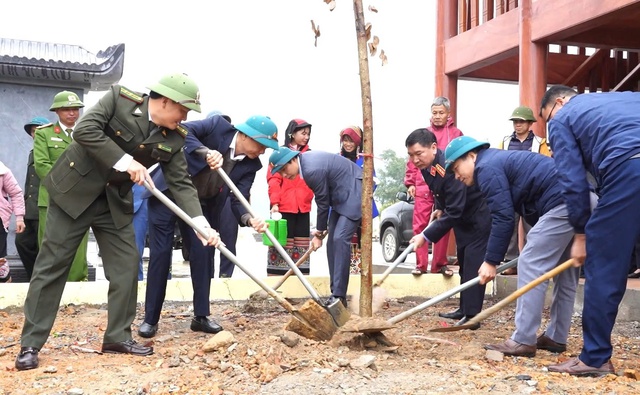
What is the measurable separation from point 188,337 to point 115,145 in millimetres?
1660

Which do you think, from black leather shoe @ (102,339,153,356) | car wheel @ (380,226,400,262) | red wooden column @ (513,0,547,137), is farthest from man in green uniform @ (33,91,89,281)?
car wheel @ (380,226,400,262)

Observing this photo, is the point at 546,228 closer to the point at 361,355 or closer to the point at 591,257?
the point at 591,257

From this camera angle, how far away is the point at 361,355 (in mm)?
4125

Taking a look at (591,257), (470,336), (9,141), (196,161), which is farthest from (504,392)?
(9,141)

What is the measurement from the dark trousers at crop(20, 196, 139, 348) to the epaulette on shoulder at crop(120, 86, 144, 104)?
622 mm

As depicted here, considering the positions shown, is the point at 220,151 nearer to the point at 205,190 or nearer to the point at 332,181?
the point at 205,190

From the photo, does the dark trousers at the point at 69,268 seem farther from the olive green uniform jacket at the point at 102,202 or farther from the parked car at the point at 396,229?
the parked car at the point at 396,229

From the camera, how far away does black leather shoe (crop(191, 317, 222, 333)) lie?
205 inches

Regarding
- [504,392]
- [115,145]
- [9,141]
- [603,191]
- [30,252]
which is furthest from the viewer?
[9,141]

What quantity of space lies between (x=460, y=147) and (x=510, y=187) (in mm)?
422

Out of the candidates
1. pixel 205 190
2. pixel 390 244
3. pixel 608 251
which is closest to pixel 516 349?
pixel 608 251

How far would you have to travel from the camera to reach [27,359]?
4.02 metres

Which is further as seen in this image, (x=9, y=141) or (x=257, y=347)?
(x=9, y=141)

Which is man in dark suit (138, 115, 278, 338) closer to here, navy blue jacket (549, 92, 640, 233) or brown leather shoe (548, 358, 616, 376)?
navy blue jacket (549, 92, 640, 233)
